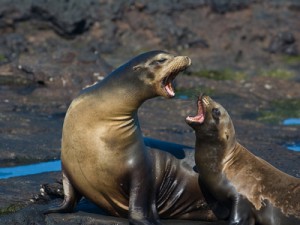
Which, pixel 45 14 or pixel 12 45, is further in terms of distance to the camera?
pixel 45 14

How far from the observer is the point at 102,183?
841 cm

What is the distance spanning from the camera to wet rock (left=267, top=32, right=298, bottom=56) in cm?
1930

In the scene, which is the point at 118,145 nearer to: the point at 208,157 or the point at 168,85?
the point at 168,85

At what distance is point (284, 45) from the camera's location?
63.7 feet

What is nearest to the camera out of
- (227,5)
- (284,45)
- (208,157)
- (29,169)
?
(208,157)

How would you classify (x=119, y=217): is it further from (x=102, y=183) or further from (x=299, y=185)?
(x=299, y=185)

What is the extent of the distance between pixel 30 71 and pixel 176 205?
7561 mm

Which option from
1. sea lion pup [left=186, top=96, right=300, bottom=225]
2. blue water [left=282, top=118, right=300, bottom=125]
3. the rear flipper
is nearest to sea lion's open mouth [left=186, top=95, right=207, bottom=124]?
sea lion pup [left=186, top=96, right=300, bottom=225]

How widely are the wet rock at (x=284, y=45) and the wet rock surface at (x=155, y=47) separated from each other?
0.07 feet

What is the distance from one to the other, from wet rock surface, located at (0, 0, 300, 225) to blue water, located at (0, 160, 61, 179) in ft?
0.59

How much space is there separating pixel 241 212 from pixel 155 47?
10976 mm

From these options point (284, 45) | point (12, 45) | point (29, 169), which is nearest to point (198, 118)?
point (29, 169)

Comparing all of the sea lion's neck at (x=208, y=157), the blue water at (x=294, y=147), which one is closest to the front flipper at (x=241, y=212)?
the sea lion's neck at (x=208, y=157)

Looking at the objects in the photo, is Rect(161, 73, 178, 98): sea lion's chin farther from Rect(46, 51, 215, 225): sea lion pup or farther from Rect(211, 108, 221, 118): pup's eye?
Rect(211, 108, 221, 118): pup's eye
